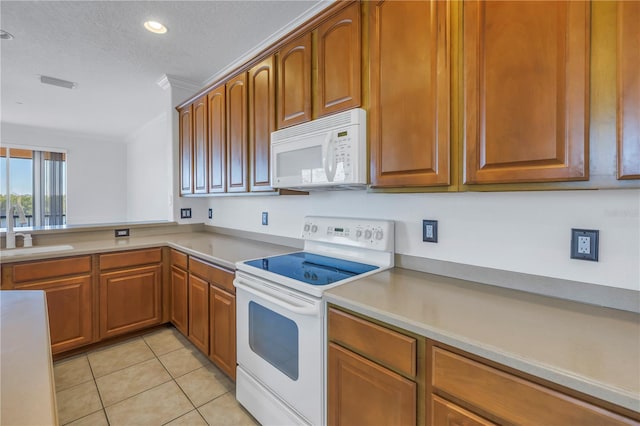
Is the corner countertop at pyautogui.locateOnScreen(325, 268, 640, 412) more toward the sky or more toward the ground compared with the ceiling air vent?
more toward the ground

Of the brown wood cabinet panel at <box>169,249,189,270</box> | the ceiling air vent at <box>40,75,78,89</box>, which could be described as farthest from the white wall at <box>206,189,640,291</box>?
the ceiling air vent at <box>40,75,78,89</box>

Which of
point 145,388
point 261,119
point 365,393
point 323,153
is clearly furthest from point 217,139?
point 365,393

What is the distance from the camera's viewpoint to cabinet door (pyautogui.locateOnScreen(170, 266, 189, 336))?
2414 mm

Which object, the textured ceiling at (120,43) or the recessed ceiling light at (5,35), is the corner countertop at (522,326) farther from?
the recessed ceiling light at (5,35)

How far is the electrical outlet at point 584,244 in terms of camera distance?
3.48 feet

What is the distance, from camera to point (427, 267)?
4.97 feet

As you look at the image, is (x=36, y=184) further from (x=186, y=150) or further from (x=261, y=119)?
(x=261, y=119)

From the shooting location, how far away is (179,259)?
2.50m

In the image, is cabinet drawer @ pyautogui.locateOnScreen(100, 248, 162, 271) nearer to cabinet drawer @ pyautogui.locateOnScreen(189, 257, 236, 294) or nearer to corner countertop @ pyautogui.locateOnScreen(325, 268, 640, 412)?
cabinet drawer @ pyautogui.locateOnScreen(189, 257, 236, 294)

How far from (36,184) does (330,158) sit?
6140 millimetres

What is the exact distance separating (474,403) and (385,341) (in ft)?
0.99

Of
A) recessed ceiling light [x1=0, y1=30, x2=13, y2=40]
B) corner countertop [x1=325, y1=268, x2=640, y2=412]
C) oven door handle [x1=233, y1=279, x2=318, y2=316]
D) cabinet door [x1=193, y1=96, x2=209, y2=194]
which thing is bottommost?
oven door handle [x1=233, y1=279, x2=318, y2=316]

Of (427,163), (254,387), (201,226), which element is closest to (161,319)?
(201,226)

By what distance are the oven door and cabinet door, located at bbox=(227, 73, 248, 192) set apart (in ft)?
2.86
